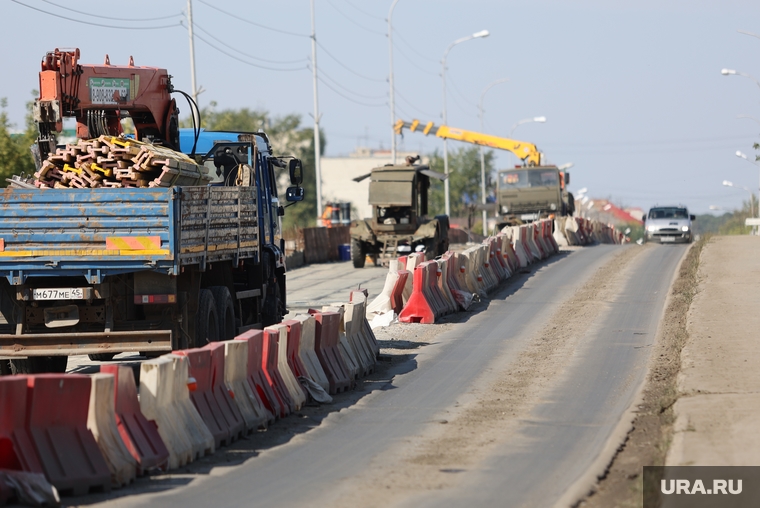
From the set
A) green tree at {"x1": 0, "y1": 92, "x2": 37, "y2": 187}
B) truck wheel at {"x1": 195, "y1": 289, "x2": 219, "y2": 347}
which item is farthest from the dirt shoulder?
green tree at {"x1": 0, "y1": 92, "x2": 37, "y2": 187}

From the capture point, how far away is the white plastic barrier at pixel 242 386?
10.2 metres

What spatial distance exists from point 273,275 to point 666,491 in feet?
32.6

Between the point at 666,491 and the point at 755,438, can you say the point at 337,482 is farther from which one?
the point at 755,438

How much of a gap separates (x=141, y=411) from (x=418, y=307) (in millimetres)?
10963

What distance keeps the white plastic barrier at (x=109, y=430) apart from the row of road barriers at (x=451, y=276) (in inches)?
442

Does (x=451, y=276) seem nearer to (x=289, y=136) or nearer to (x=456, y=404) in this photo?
(x=456, y=404)

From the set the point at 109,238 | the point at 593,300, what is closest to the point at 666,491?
the point at 109,238

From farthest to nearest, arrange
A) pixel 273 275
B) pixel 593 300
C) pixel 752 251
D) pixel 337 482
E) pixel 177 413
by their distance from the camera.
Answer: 1. pixel 752 251
2. pixel 593 300
3. pixel 273 275
4. pixel 177 413
5. pixel 337 482

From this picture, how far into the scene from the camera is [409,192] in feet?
110

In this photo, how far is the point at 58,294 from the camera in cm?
1249

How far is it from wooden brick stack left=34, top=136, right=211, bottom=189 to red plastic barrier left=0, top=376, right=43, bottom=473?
506 cm

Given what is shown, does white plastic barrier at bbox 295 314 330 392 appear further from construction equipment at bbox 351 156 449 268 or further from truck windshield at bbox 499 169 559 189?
truck windshield at bbox 499 169 559 189

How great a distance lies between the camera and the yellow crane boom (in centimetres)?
5438

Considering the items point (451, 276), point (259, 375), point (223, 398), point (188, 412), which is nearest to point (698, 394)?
point (259, 375)
